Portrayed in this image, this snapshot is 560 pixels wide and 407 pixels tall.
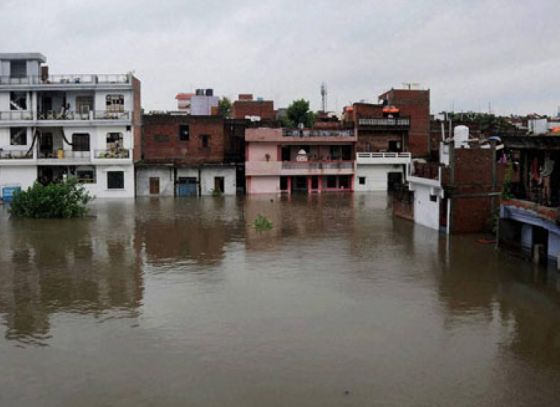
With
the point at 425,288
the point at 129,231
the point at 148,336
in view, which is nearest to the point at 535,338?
the point at 425,288

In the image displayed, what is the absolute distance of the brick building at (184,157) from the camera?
164 feet

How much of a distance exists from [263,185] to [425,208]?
2051cm

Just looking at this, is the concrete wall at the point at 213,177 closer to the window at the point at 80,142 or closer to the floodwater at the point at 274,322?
the window at the point at 80,142

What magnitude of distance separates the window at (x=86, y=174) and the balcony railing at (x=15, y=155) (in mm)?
3330

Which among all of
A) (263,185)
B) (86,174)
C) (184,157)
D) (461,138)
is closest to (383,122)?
(263,185)

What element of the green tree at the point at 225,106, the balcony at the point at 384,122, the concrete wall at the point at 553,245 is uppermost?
the green tree at the point at 225,106

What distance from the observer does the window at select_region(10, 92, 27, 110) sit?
46.7m

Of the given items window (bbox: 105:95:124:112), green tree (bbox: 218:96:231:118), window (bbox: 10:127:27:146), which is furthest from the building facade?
green tree (bbox: 218:96:231:118)

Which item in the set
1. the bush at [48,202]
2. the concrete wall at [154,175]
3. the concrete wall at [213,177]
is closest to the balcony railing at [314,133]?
the concrete wall at [213,177]

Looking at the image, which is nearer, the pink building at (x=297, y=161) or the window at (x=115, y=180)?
the window at (x=115, y=180)

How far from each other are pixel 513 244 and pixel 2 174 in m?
34.8

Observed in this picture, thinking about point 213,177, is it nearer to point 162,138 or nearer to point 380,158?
point 162,138

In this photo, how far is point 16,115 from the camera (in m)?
46.4

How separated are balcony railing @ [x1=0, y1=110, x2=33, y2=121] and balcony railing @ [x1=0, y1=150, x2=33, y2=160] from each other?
230 centimetres
